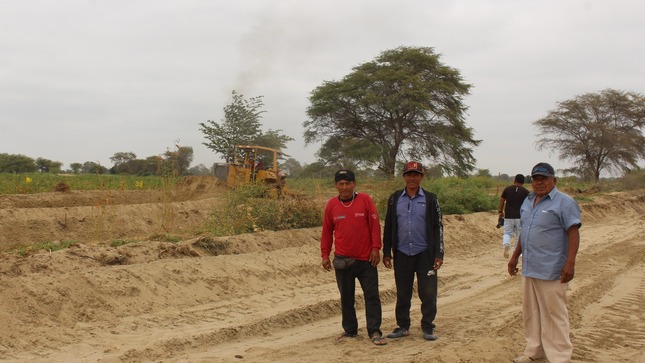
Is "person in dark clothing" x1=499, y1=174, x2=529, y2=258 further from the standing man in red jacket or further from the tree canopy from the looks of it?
the tree canopy

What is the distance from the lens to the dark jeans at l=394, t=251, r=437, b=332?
617 cm

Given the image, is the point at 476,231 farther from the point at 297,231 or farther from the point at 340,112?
the point at 340,112

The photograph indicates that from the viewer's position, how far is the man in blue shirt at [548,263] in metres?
5.16

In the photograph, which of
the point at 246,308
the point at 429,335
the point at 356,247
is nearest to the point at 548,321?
the point at 429,335

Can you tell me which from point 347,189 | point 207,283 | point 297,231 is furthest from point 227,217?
point 347,189

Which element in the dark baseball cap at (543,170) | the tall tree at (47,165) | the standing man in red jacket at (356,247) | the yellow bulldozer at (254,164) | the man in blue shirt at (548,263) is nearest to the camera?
the man in blue shirt at (548,263)

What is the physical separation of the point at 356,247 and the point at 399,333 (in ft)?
3.25

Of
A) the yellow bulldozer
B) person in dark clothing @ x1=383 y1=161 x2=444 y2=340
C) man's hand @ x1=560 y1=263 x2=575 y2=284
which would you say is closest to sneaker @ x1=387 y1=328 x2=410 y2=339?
person in dark clothing @ x1=383 y1=161 x2=444 y2=340

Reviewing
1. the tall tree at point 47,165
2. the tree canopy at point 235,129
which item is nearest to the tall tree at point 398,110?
the tree canopy at point 235,129

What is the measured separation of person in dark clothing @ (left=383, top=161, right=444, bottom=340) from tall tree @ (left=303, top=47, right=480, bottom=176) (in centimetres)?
2575

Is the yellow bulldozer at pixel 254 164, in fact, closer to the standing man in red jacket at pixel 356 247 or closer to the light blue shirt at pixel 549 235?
the standing man in red jacket at pixel 356 247

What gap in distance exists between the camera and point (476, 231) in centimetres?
1645

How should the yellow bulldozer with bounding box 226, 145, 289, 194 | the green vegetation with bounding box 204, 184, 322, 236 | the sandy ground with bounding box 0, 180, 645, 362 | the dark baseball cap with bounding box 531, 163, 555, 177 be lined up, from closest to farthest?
the dark baseball cap with bounding box 531, 163, 555, 177
the sandy ground with bounding box 0, 180, 645, 362
the green vegetation with bounding box 204, 184, 322, 236
the yellow bulldozer with bounding box 226, 145, 289, 194

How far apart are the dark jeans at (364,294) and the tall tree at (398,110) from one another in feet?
84.8
